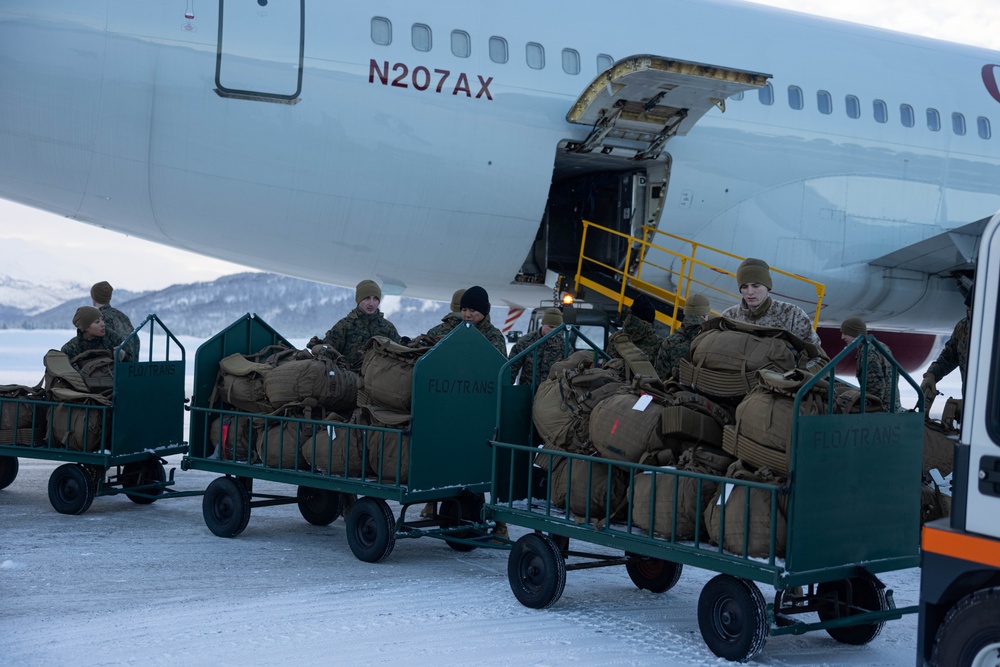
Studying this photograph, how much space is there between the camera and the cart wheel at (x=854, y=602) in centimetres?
497

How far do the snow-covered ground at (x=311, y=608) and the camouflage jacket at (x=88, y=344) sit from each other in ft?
5.31

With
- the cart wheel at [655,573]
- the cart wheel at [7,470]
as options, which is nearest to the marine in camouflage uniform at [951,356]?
the cart wheel at [655,573]

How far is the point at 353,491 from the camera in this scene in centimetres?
679

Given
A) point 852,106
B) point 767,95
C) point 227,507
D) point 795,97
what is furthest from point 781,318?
point 852,106

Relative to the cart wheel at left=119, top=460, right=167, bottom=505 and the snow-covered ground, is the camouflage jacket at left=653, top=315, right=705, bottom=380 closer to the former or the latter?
the snow-covered ground

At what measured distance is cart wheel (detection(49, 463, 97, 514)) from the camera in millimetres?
8070

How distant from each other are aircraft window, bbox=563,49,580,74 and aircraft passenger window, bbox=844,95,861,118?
3.53 metres

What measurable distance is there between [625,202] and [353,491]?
232 inches

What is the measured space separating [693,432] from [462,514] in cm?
236

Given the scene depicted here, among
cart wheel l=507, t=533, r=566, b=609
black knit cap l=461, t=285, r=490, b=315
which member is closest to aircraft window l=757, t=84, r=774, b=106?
black knit cap l=461, t=285, r=490, b=315

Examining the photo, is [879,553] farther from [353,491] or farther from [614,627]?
[353,491]

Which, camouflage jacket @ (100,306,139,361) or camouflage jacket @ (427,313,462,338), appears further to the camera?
camouflage jacket @ (100,306,139,361)

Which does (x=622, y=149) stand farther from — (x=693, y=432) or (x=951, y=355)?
(x=693, y=432)

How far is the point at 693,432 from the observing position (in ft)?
17.7
